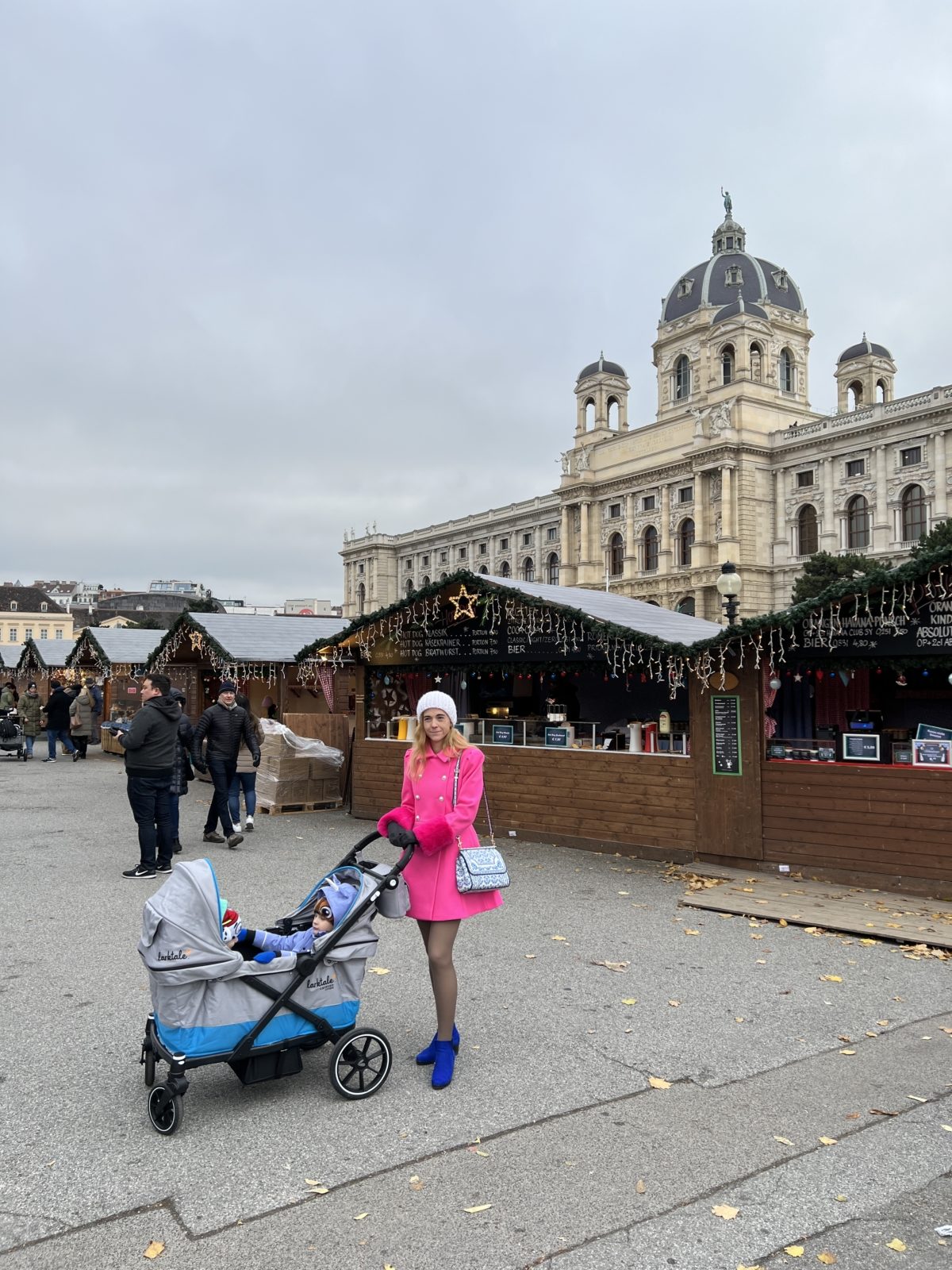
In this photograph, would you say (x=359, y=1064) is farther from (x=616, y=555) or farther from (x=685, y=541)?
(x=616, y=555)

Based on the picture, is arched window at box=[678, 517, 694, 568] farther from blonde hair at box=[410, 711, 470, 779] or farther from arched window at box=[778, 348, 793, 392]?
blonde hair at box=[410, 711, 470, 779]

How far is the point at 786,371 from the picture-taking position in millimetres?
78500

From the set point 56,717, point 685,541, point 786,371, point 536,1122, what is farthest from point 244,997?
point 786,371

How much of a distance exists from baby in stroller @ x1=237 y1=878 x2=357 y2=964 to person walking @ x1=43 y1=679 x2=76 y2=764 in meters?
20.4

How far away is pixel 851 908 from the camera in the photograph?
25.5 ft

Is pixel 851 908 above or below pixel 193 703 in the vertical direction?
below

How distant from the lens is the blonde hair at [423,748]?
459 centimetres

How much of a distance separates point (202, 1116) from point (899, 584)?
7.15 meters

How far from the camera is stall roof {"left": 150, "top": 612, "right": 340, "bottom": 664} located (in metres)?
17.2

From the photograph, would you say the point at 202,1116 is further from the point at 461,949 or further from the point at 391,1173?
the point at 461,949

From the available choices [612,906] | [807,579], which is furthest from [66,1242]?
[807,579]

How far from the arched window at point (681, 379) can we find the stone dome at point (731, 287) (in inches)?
167

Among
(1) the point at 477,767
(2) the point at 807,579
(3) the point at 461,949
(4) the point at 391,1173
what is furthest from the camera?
(2) the point at 807,579

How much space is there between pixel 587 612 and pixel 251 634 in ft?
30.6
